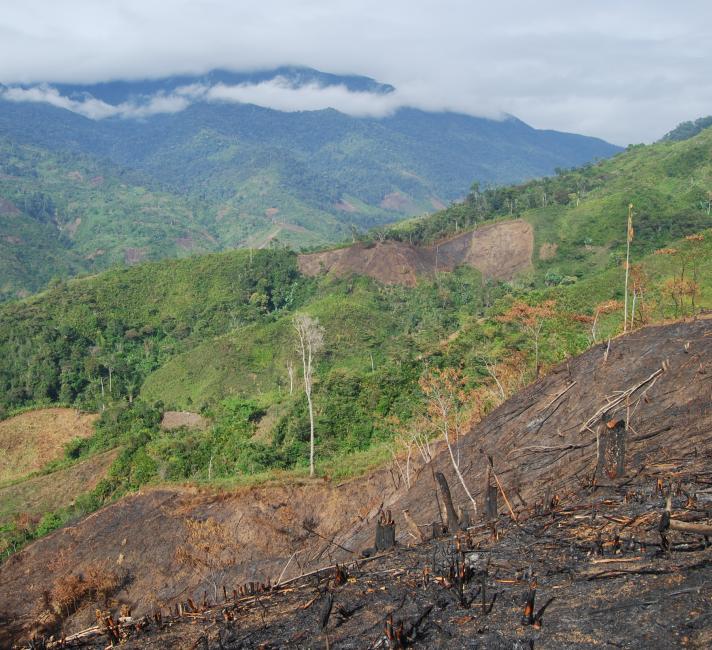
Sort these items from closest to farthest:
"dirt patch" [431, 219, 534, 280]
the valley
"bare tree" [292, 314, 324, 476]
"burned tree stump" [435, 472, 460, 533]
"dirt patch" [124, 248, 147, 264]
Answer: the valley < "burned tree stump" [435, 472, 460, 533] < "bare tree" [292, 314, 324, 476] < "dirt patch" [431, 219, 534, 280] < "dirt patch" [124, 248, 147, 264]

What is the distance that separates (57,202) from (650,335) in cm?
20659

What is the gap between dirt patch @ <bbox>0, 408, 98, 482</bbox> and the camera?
147ft

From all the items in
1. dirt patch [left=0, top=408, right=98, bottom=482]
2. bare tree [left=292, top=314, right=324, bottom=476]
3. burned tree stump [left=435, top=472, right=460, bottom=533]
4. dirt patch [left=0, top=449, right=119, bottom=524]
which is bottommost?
dirt patch [left=0, top=408, right=98, bottom=482]

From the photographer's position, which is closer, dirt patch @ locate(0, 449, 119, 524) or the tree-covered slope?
dirt patch @ locate(0, 449, 119, 524)

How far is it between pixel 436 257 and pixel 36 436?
161 feet

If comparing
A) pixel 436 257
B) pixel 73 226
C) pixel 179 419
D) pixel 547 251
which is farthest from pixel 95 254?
pixel 179 419

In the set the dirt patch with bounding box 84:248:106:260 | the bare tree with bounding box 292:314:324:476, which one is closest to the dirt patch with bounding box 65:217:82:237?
the dirt patch with bounding box 84:248:106:260

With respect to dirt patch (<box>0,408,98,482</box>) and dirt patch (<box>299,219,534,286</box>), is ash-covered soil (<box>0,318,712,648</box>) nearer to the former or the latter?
dirt patch (<box>0,408,98,482</box>)

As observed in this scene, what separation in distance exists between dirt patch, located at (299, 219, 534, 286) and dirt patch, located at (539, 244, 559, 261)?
134 cm

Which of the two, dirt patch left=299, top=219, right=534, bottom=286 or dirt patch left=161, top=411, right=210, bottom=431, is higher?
dirt patch left=299, top=219, right=534, bottom=286

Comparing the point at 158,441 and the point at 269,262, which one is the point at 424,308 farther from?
the point at 158,441

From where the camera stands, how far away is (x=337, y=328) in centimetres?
5900

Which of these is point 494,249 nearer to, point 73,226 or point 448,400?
point 448,400

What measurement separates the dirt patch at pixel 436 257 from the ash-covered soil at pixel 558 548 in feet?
183
